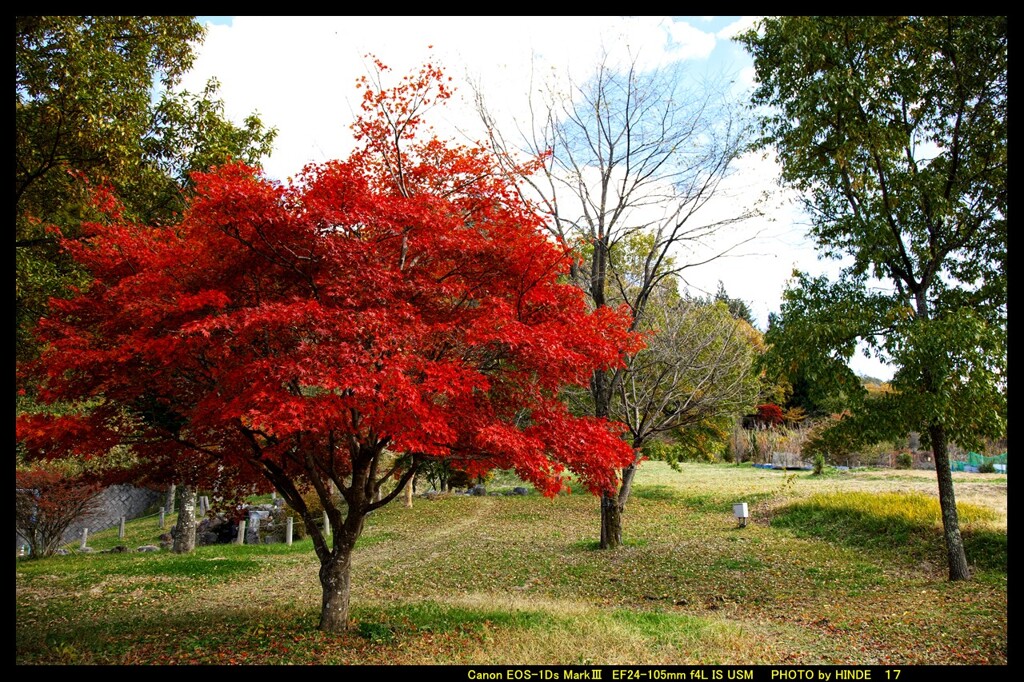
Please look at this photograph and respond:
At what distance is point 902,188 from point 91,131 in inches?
478

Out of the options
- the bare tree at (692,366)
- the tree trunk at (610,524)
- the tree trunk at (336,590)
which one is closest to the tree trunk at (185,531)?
the tree trunk at (336,590)

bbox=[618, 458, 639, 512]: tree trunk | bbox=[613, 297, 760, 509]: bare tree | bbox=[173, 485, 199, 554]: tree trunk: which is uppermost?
bbox=[613, 297, 760, 509]: bare tree

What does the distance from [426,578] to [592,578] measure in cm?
326

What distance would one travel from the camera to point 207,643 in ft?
23.1

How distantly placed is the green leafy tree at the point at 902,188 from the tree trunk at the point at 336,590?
767 centimetres

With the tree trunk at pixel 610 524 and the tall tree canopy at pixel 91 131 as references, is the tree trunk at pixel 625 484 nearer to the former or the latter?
the tree trunk at pixel 610 524

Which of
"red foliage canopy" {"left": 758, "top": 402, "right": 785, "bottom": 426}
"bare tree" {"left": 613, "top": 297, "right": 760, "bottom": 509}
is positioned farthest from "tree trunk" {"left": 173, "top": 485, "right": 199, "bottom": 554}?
"red foliage canopy" {"left": 758, "top": 402, "right": 785, "bottom": 426}

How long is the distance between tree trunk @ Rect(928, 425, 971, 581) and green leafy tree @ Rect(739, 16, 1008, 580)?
2 centimetres

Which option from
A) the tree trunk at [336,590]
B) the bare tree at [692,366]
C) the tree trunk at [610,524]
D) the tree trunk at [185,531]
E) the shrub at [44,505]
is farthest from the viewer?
the bare tree at [692,366]

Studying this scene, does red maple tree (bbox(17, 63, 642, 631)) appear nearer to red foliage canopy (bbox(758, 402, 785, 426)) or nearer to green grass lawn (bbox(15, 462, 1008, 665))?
green grass lawn (bbox(15, 462, 1008, 665))

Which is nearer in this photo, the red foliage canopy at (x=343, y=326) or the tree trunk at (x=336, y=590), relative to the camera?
the red foliage canopy at (x=343, y=326)

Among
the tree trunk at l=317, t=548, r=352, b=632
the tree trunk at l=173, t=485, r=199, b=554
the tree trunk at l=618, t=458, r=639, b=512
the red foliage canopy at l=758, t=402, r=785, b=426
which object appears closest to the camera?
the tree trunk at l=317, t=548, r=352, b=632

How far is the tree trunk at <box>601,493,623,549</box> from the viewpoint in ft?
45.6

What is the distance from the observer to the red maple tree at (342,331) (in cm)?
609
